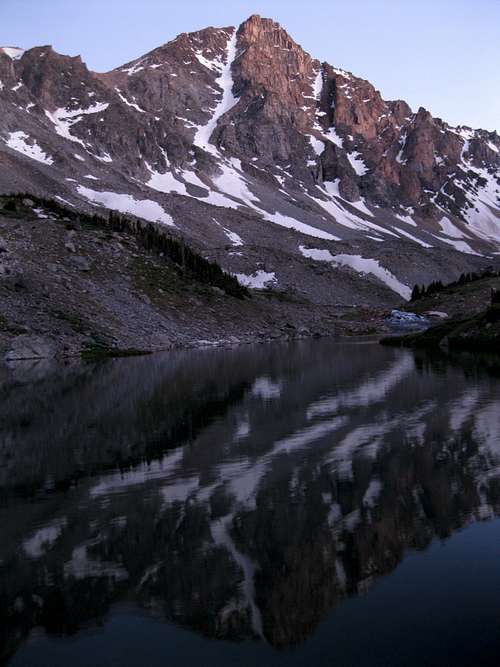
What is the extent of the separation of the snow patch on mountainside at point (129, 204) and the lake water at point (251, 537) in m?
152

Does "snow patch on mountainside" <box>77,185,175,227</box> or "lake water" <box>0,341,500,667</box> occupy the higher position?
"snow patch on mountainside" <box>77,185,175,227</box>

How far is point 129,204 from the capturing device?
596 ft

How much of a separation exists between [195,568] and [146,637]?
7.42 ft

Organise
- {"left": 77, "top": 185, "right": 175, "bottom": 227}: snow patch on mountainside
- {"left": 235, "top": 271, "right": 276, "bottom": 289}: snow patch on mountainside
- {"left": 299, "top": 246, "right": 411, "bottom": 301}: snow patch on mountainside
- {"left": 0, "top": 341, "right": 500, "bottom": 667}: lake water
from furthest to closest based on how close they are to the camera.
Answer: {"left": 77, "top": 185, "right": 175, "bottom": 227}: snow patch on mountainside
{"left": 299, "top": 246, "right": 411, "bottom": 301}: snow patch on mountainside
{"left": 235, "top": 271, "right": 276, "bottom": 289}: snow patch on mountainside
{"left": 0, "top": 341, "right": 500, "bottom": 667}: lake water

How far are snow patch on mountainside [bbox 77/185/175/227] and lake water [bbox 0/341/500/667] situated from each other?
151742mm

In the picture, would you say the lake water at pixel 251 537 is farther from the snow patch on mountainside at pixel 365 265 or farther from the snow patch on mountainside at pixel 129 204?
the snow patch on mountainside at pixel 129 204

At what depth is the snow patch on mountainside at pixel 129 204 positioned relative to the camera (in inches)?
6939

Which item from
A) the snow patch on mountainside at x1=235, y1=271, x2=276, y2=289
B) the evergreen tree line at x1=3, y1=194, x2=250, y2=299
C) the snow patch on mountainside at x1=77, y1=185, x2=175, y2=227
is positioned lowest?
the snow patch on mountainside at x1=235, y1=271, x2=276, y2=289

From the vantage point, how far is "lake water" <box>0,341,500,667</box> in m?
9.39

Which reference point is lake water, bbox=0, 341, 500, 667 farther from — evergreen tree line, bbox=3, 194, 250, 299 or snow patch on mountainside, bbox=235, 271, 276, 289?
snow patch on mountainside, bbox=235, 271, 276, 289

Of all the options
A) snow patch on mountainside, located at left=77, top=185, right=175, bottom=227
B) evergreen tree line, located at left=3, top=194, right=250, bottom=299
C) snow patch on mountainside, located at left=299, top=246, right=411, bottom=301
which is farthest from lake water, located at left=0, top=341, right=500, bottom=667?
snow patch on mountainside, located at left=77, top=185, right=175, bottom=227

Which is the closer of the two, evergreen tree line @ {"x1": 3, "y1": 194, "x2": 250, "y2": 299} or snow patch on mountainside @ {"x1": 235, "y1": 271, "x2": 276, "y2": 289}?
evergreen tree line @ {"x1": 3, "y1": 194, "x2": 250, "y2": 299}

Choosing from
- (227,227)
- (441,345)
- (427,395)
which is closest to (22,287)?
(441,345)

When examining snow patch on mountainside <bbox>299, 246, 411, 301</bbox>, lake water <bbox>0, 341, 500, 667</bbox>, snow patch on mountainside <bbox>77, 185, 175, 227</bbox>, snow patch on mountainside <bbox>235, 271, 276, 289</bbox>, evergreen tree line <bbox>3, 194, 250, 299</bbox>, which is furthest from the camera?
snow patch on mountainside <bbox>77, 185, 175, 227</bbox>
